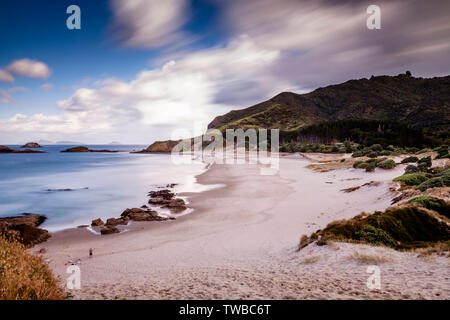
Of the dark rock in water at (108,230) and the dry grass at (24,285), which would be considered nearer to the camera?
the dry grass at (24,285)

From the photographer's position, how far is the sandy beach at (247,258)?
203 inches

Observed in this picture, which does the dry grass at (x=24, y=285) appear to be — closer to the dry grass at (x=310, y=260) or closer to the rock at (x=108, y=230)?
the dry grass at (x=310, y=260)

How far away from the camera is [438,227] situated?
7941 millimetres

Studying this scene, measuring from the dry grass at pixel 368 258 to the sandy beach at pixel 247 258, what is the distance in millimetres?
30

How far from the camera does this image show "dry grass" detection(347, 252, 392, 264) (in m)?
6.32

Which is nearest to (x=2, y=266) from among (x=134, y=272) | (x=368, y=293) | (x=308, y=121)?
(x=134, y=272)

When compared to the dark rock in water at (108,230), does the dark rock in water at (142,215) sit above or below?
above

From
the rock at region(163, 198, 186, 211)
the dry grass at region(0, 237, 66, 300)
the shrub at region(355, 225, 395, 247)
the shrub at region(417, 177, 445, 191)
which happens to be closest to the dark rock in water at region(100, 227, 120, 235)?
the rock at region(163, 198, 186, 211)

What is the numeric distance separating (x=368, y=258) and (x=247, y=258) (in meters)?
4.01

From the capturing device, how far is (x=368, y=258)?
6.50 m

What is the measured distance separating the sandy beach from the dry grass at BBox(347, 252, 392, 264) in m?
0.03

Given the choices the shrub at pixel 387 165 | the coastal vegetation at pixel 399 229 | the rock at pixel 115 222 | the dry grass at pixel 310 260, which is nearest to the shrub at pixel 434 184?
the coastal vegetation at pixel 399 229

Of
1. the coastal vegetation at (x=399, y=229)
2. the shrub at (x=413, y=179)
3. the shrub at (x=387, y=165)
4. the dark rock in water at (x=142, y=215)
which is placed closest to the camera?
the coastal vegetation at (x=399, y=229)
